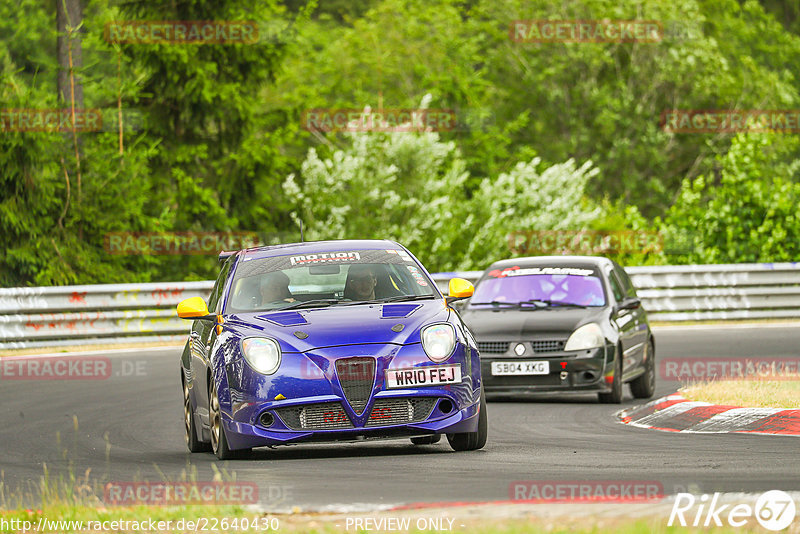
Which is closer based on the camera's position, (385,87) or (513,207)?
(513,207)

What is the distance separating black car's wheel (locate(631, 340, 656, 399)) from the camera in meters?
16.0

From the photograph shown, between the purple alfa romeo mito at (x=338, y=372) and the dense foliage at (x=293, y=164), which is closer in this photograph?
the purple alfa romeo mito at (x=338, y=372)

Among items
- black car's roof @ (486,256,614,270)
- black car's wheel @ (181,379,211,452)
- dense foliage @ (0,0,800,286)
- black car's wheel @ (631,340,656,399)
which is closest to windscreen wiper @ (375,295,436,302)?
black car's wheel @ (181,379,211,452)

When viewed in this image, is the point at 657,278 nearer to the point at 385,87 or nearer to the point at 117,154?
the point at 117,154

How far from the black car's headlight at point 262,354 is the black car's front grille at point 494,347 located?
5.84 meters

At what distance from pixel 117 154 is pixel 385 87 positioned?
28510 mm

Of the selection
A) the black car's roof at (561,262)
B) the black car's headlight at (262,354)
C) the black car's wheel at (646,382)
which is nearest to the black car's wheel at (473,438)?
the black car's headlight at (262,354)

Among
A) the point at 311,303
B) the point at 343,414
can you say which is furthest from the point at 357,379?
the point at 311,303

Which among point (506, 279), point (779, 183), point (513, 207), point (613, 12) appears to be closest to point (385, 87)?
point (613, 12)

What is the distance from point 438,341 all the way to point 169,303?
1466 cm

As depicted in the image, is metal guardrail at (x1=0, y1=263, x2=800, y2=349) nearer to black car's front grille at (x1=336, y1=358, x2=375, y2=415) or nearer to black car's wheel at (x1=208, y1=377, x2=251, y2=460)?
black car's wheel at (x1=208, y1=377, x2=251, y2=460)

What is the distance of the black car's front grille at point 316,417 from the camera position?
9.86m

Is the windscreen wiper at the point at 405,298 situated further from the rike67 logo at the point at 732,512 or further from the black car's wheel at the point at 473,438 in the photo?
the rike67 logo at the point at 732,512

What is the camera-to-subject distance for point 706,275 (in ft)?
91.7
